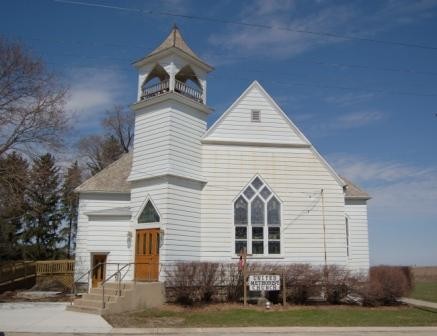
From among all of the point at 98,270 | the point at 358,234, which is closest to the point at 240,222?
the point at 98,270

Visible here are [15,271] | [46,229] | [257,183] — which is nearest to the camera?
[257,183]

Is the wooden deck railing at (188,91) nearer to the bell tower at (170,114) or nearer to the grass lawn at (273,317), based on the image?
the bell tower at (170,114)

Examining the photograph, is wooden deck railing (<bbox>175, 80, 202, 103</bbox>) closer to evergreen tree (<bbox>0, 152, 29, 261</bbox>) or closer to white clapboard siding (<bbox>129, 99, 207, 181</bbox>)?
white clapboard siding (<bbox>129, 99, 207, 181</bbox>)

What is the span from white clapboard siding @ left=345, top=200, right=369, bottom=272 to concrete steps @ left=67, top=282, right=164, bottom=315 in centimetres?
1132

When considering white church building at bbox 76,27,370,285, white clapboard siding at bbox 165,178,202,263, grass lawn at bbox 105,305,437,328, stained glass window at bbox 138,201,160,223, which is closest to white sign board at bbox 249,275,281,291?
grass lawn at bbox 105,305,437,328

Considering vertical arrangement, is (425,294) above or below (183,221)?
below

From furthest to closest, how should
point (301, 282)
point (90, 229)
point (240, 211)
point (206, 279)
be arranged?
point (90, 229) → point (240, 211) → point (301, 282) → point (206, 279)

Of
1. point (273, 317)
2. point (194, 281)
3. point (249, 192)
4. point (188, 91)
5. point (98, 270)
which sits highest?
point (188, 91)

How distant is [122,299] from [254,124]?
10.1 m

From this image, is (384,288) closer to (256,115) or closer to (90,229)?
(256,115)

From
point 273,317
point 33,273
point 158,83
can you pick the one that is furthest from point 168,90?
point 33,273

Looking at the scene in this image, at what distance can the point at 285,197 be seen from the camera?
2100cm

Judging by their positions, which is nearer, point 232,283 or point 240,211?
point 232,283

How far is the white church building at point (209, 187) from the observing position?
19359mm
